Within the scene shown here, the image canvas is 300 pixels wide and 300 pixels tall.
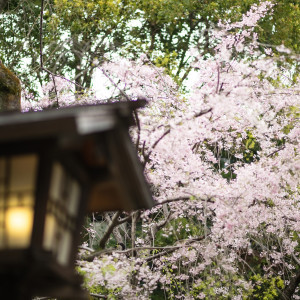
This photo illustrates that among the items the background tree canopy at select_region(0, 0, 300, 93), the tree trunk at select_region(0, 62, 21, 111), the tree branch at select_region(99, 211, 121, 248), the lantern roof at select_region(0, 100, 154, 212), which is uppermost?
the background tree canopy at select_region(0, 0, 300, 93)

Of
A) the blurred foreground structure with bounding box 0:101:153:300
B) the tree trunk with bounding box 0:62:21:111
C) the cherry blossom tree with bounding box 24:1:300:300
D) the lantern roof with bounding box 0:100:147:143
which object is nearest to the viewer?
the lantern roof with bounding box 0:100:147:143

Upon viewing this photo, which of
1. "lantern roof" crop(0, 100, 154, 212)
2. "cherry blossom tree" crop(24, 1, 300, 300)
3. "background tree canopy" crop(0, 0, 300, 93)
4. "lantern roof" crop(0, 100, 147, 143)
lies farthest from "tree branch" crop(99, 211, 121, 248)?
"background tree canopy" crop(0, 0, 300, 93)

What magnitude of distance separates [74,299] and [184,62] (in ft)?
56.2

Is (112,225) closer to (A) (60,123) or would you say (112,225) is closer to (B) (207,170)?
(B) (207,170)

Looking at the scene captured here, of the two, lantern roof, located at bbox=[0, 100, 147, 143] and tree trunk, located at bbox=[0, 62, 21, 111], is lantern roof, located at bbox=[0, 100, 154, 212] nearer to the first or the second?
lantern roof, located at bbox=[0, 100, 147, 143]

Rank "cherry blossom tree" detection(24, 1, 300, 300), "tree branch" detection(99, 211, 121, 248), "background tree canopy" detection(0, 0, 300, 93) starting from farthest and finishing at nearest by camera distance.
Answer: "background tree canopy" detection(0, 0, 300, 93)
"cherry blossom tree" detection(24, 1, 300, 300)
"tree branch" detection(99, 211, 121, 248)

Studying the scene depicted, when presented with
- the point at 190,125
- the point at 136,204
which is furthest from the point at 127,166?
the point at 190,125

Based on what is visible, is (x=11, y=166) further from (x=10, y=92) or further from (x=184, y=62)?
(x=184, y=62)

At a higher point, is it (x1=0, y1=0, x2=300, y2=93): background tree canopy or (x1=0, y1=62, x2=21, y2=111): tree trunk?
(x1=0, y1=0, x2=300, y2=93): background tree canopy

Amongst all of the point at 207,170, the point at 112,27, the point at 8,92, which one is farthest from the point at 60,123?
the point at 112,27

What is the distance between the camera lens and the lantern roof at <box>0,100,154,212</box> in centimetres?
304

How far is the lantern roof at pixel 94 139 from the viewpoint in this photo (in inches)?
119

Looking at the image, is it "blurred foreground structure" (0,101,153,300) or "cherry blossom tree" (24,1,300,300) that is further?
"cherry blossom tree" (24,1,300,300)

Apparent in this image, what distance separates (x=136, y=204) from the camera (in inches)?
153
